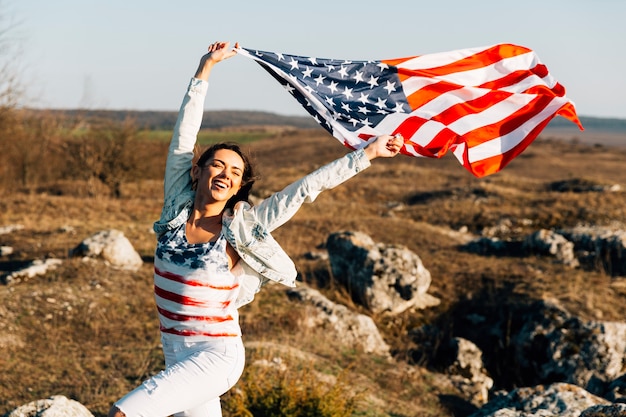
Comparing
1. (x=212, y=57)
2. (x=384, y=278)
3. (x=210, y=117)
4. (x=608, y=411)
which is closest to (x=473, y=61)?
(x=212, y=57)

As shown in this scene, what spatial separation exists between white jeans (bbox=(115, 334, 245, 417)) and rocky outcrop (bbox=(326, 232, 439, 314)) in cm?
928

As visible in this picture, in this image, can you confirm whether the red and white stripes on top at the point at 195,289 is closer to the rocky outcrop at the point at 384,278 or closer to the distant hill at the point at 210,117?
the rocky outcrop at the point at 384,278

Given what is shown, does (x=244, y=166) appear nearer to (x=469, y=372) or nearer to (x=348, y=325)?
(x=348, y=325)

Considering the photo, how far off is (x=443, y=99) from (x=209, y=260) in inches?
131

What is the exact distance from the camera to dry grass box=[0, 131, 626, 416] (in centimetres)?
845

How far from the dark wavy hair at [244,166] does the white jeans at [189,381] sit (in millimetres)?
891

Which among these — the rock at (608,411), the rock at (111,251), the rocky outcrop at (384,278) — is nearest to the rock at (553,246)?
the rocky outcrop at (384,278)

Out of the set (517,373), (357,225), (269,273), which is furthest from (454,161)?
(269,273)

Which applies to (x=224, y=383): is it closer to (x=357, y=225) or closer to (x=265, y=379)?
(x=265, y=379)

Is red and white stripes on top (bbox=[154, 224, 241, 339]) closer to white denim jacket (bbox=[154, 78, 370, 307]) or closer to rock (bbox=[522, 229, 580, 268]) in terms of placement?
white denim jacket (bbox=[154, 78, 370, 307])

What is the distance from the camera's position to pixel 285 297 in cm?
1204

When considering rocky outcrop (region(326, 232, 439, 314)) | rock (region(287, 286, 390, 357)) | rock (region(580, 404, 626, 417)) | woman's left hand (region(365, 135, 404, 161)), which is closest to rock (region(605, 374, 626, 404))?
rock (region(580, 404, 626, 417))

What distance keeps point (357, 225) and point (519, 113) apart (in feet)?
42.4

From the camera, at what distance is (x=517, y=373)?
11.5 m
